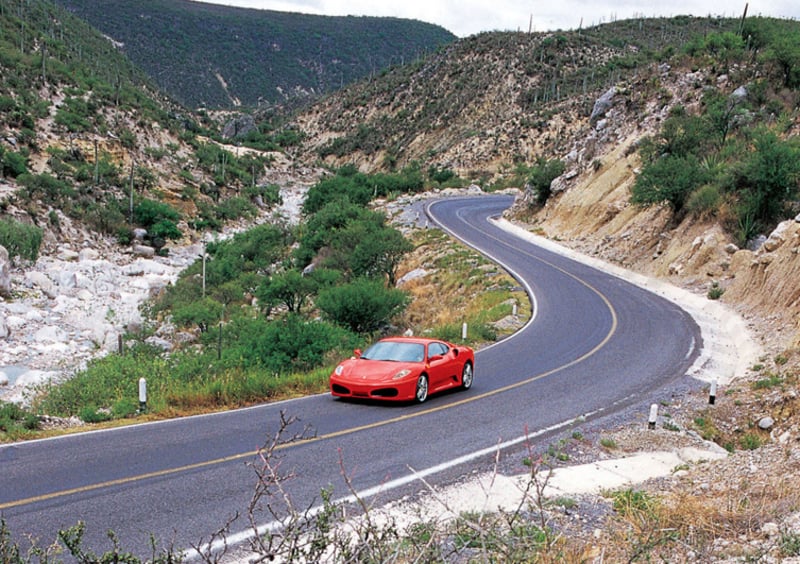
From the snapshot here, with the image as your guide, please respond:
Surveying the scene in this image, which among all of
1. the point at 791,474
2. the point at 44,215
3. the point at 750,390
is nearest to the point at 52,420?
the point at 791,474

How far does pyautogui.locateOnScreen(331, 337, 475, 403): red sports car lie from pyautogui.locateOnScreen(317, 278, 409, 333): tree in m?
11.6

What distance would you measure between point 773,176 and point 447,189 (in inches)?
1913

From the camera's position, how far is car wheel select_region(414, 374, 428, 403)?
13422mm

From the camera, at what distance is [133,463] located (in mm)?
9117

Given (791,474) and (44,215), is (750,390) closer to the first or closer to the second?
(791,474)

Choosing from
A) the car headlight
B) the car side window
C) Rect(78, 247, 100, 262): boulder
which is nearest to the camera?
the car headlight

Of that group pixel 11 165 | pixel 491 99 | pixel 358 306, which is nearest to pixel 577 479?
pixel 358 306

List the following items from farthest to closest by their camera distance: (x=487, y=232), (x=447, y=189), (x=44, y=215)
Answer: (x=447, y=189)
(x=487, y=232)
(x=44, y=215)

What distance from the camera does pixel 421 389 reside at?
44.4 ft

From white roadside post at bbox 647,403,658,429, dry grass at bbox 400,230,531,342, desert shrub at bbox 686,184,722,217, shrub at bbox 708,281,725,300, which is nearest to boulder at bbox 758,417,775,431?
white roadside post at bbox 647,403,658,429

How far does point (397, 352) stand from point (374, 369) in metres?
0.85

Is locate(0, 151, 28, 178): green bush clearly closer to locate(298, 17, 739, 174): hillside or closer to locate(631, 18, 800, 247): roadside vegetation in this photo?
locate(631, 18, 800, 247): roadside vegetation

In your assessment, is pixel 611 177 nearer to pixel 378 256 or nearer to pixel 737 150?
pixel 737 150

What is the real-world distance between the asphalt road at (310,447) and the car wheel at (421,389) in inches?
7.0
